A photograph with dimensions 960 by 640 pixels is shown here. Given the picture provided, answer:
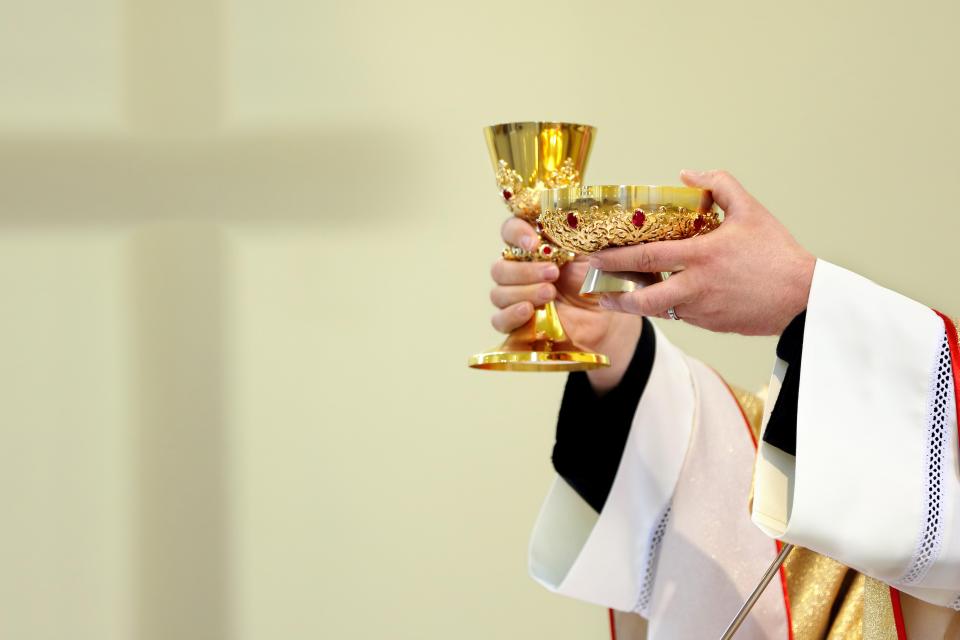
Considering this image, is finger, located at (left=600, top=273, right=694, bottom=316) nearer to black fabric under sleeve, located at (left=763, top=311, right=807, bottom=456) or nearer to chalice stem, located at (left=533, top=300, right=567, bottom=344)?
black fabric under sleeve, located at (left=763, top=311, right=807, bottom=456)

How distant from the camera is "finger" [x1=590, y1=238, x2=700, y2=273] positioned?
1042 millimetres

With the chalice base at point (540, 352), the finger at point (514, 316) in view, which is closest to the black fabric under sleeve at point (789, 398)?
the chalice base at point (540, 352)

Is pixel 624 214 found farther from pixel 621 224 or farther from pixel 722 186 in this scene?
pixel 722 186

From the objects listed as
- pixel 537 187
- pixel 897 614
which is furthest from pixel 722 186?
pixel 897 614

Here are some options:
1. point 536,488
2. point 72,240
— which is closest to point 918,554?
point 536,488

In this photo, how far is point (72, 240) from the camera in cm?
240

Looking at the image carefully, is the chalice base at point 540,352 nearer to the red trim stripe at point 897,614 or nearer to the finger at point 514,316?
the finger at point 514,316

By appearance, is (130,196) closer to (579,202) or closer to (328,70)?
(328,70)

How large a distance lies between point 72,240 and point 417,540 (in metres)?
1.03

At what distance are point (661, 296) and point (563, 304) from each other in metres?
0.53

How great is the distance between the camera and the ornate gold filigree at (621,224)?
3.36ft

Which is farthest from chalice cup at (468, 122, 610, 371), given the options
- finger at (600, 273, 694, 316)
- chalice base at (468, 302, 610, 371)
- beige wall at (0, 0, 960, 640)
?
beige wall at (0, 0, 960, 640)

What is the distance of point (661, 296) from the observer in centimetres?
106

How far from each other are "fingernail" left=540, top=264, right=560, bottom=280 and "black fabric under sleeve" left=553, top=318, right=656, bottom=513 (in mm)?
263
